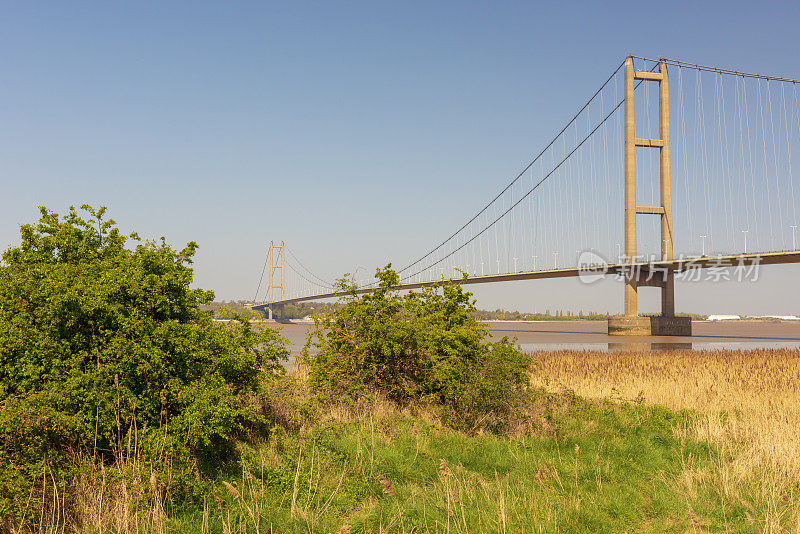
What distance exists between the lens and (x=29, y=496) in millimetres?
4574

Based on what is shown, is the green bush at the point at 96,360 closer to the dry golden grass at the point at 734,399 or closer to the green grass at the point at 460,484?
the green grass at the point at 460,484

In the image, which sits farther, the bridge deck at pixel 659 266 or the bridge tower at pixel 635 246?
the bridge tower at pixel 635 246

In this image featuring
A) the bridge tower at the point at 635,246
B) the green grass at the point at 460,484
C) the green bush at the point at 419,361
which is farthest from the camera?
the bridge tower at the point at 635,246

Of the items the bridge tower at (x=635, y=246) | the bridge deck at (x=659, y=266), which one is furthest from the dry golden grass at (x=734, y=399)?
the bridge tower at (x=635, y=246)

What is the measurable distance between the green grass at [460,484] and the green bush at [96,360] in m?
0.84

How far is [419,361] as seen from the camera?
10.1 metres

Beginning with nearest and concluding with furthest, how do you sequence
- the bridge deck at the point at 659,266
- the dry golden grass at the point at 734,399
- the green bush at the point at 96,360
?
the green bush at the point at 96,360 → the dry golden grass at the point at 734,399 → the bridge deck at the point at 659,266

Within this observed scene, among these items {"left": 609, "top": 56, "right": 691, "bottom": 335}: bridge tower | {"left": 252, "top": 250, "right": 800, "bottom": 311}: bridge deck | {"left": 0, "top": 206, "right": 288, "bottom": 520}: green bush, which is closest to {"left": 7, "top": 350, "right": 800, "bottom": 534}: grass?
{"left": 0, "top": 206, "right": 288, "bottom": 520}: green bush

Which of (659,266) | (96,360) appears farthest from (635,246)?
(96,360)

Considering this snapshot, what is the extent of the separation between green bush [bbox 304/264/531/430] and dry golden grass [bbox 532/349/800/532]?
309cm

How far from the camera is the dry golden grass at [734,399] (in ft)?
21.1

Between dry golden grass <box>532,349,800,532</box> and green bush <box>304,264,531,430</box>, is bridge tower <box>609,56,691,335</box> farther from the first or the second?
green bush <box>304,264,531,430</box>

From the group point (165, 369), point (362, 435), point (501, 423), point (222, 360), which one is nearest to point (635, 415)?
point (501, 423)

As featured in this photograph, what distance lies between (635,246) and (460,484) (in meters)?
52.5
